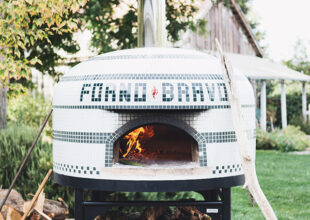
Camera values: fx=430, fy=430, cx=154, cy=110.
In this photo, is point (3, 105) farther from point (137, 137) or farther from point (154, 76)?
point (154, 76)

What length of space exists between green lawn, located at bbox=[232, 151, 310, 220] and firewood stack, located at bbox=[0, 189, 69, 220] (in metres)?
1.95

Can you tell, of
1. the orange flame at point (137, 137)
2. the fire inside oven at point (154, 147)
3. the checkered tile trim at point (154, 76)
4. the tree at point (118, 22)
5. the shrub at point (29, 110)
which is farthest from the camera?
the shrub at point (29, 110)

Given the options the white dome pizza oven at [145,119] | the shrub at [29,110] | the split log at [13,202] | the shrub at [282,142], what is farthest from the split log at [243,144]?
the shrub at [282,142]

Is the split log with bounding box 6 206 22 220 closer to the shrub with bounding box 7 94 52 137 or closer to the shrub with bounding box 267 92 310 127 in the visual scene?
the shrub with bounding box 7 94 52 137

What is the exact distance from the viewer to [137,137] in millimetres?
3537

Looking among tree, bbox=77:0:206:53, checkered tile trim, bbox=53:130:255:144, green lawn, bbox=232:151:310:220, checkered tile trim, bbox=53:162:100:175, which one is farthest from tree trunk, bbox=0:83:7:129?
green lawn, bbox=232:151:310:220

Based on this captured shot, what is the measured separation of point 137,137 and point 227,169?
2.81 feet

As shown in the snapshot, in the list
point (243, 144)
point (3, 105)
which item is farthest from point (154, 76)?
point (3, 105)

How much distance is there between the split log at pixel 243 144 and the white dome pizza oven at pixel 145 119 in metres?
0.06

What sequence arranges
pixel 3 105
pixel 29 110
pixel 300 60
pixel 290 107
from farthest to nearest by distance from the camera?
pixel 300 60
pixel 290 107
pixel 29 110
pixel 3 105

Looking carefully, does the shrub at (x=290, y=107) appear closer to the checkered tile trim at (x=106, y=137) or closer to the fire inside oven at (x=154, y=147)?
the fire inside oven at (x=154, y=147)

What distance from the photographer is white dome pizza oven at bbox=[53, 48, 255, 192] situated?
9.43ft

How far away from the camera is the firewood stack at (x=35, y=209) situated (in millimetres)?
3607

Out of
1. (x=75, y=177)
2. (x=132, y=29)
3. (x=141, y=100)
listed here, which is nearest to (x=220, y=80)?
(x=141, y=100)
